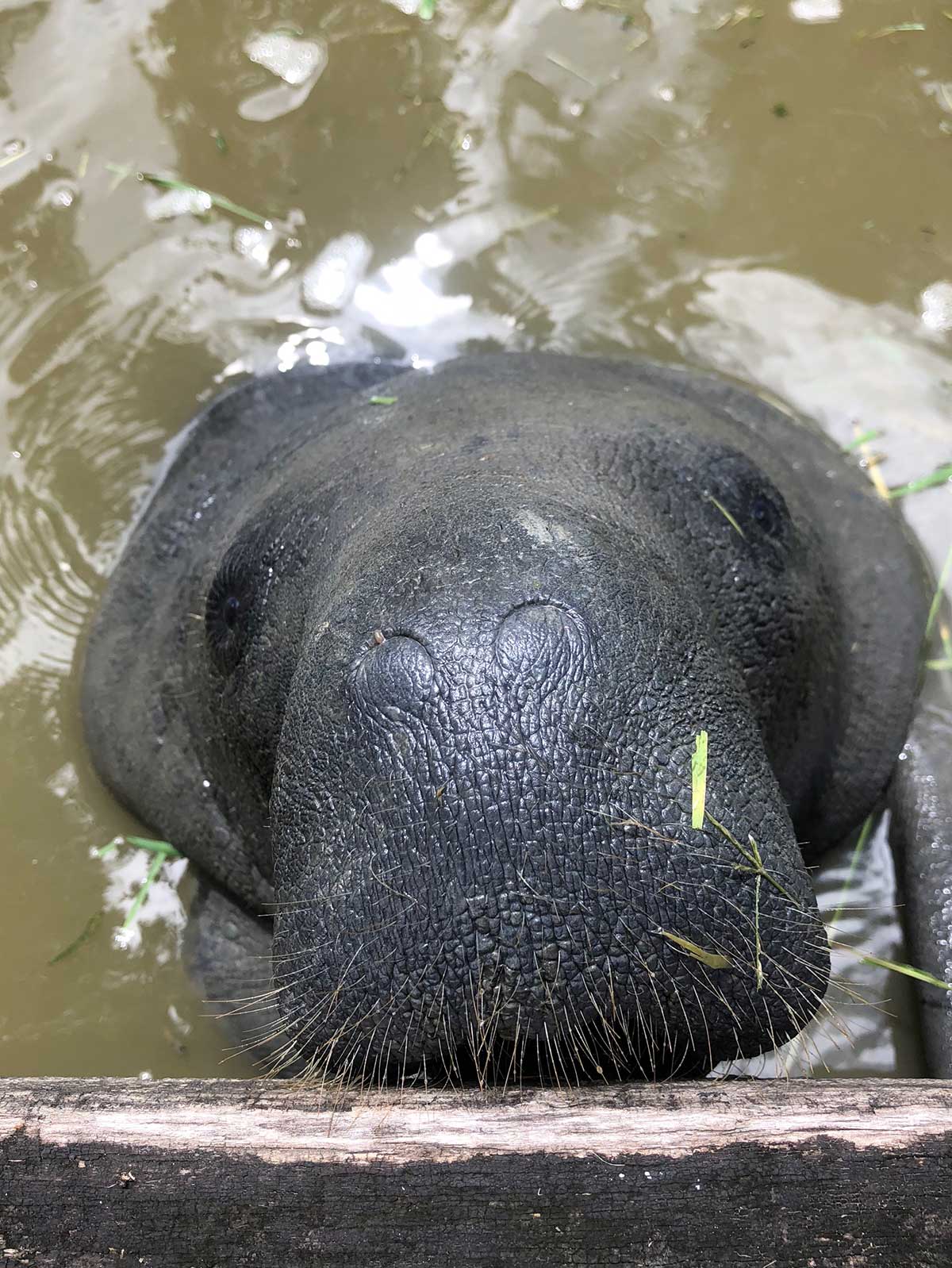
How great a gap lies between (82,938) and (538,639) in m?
2.33

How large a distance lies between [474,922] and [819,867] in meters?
2.07

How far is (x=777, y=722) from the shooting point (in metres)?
2.92

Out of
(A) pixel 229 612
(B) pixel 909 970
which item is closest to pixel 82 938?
(A) pixel 229 612

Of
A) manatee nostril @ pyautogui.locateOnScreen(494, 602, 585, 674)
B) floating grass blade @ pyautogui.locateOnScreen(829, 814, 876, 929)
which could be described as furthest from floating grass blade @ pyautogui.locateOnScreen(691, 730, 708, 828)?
floating grass blade @ pyautogui.locateOnScreen(829, 814, 876, 929)

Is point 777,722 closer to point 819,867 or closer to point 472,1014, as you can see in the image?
point 819,867

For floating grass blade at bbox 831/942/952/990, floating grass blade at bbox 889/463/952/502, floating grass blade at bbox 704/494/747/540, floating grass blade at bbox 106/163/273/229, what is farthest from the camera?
floating grass blade at bbox 106/163/273/229

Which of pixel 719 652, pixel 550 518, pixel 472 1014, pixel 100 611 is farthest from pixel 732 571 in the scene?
pixel 100 611

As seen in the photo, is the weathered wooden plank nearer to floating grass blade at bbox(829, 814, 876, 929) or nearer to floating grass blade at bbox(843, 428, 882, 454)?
floating grass blade at bbox(829, 814, 876, 929)

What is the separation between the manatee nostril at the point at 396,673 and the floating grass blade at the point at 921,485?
2700 mm

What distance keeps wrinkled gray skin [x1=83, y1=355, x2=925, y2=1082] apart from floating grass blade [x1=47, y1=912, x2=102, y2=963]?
31.2 inches

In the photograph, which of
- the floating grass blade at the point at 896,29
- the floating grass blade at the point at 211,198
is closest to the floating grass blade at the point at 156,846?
the floating grass blade at the point at 211,198

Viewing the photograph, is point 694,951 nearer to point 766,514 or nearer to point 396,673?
point 396,673

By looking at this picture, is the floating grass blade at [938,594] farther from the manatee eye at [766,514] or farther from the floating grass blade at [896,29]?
the floating grass blade at [896,29]

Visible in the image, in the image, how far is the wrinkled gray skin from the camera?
1851 mm
